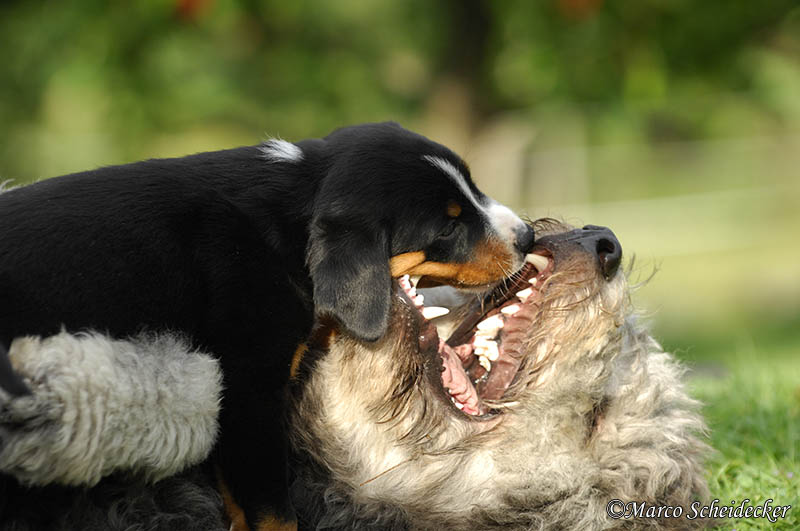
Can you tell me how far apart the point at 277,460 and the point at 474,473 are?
0.86 metres

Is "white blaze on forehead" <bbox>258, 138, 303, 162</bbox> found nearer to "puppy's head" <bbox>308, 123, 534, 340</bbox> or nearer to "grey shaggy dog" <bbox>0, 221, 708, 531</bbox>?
"puppy's head" <bbox>308, 123, 534, 340</bbox>

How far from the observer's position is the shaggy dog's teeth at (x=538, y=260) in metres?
4.23

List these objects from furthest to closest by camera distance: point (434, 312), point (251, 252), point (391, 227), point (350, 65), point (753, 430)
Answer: point (350, 65) < point (753, 430) < point (434, 312) < point (391, 227) < point (251, 252)

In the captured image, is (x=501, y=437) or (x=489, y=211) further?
(x=489, y=211)

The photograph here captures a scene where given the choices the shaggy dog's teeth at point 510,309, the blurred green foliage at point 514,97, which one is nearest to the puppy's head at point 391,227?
the shaggy dog's teeth at point 510,309

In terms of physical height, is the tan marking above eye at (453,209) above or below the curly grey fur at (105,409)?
above

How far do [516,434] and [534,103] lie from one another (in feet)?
44.8

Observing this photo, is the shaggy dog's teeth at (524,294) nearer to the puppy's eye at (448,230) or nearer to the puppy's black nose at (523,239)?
the puppy's black nose at (523,239)

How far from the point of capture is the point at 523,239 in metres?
4.05

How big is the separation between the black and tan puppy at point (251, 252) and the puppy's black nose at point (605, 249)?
0.28 meters

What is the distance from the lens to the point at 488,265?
3949 millimetres

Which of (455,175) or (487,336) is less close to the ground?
(455,175)

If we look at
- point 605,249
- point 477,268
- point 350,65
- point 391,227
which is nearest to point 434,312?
point 477,268

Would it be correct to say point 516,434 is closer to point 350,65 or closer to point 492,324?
point 492,324
